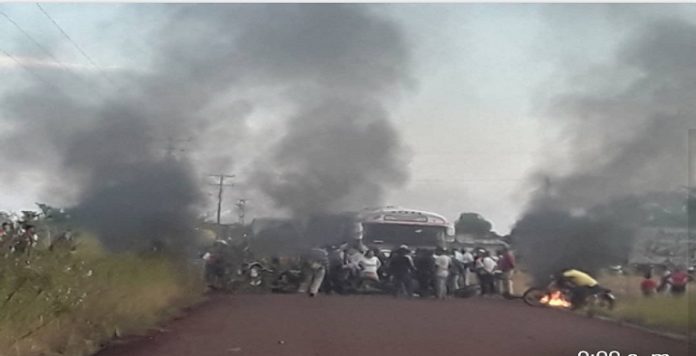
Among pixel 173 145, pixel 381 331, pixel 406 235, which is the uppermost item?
pixel 173 145

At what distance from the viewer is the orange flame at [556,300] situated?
2367mm

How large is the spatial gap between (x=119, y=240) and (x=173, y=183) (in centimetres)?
28

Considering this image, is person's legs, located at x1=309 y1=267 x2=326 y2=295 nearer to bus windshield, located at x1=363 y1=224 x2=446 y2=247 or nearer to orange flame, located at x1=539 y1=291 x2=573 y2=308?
bus windshield, located at x1=363 y1=224 x2=446 y2=247

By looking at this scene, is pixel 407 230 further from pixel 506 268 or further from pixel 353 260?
pixel 506 268

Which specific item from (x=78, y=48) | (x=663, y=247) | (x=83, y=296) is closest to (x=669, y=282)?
(x=663, y=247)

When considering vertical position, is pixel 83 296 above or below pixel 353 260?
below

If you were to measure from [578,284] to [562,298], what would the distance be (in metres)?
0.07

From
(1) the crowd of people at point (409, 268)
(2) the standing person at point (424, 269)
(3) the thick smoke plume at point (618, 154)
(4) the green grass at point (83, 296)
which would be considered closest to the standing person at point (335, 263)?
(1) the crowd of people at point (409, 268)

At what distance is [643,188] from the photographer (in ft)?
7.53

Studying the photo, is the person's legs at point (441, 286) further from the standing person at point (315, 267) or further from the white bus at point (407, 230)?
the standing person at point (315, 267)

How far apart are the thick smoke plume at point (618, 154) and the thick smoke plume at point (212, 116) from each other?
22.2 inches

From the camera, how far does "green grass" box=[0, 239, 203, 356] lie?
2350 millimetres

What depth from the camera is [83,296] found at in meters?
2.36

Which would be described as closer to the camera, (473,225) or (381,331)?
(473,225)
